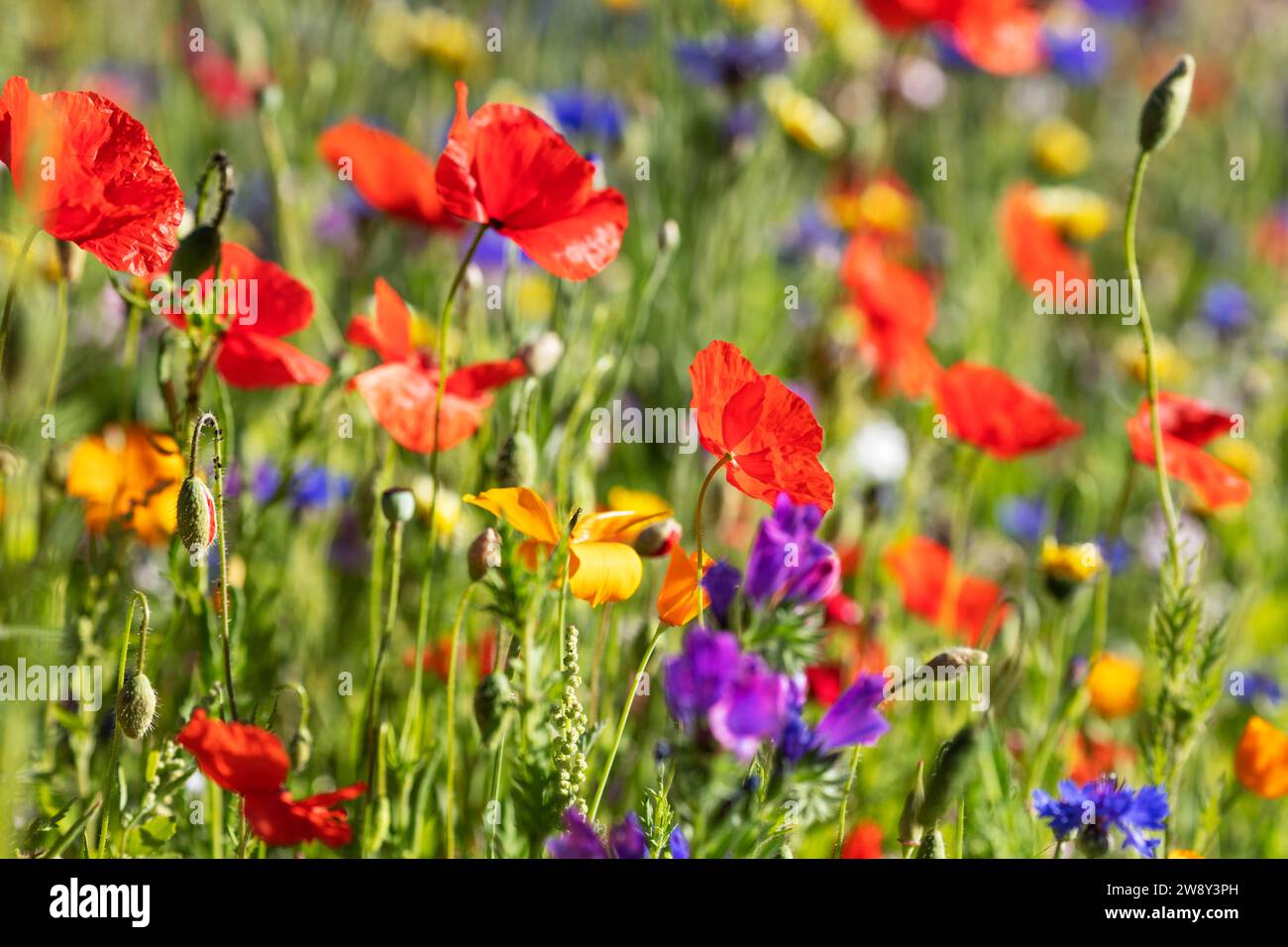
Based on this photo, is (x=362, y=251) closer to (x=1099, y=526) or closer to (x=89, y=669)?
(x=89, y=669)

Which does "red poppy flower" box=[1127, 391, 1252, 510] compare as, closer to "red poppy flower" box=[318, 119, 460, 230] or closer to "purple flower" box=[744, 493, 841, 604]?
"purple flower" box=[744, 493, 841, 604]

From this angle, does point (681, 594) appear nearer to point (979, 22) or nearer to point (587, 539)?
point (587, 539)

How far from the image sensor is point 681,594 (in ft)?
2.86

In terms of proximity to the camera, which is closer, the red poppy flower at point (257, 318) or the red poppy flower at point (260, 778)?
the red poppy flower at point (260, 778)

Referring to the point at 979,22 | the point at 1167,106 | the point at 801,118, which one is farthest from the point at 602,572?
the point at 801,118

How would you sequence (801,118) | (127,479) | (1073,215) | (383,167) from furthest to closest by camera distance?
1. (1073,215)
2. (801,118)
3. (383,167)
4. (127,479)

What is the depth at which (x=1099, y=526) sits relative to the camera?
6.86ft

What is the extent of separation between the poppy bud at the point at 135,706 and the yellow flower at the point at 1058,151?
2.77 m

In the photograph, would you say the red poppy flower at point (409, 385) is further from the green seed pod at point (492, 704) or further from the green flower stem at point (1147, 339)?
the green flower stem at point (1147, 339)

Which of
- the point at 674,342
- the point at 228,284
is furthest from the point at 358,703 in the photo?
the point at 674,342

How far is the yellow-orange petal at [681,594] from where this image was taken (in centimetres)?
86

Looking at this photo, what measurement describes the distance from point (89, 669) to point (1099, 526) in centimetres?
154

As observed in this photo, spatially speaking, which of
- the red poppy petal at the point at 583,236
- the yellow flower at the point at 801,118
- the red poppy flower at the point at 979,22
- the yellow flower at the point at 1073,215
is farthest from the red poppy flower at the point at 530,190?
the yellow flower at the point at 1073,215

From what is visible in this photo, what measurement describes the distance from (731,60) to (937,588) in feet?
3.31
